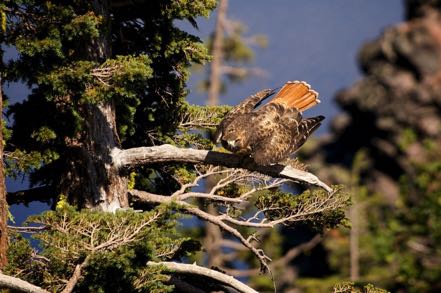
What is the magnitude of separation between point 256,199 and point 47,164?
106 inches

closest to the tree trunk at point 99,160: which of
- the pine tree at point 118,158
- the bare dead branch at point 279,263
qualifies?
the pine tree at point 118,158

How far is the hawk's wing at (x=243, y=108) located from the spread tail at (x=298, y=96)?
0.16 m

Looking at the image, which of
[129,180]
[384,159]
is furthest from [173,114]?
[384,159]

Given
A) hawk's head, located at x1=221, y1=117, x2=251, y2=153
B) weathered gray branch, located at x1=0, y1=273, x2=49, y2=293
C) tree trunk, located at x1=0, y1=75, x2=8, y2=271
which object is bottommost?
weathered gray branch, located at x1=0, y1=273, x2=49, y2=293

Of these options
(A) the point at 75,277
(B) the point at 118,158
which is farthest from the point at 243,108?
(A) the point at 75,277

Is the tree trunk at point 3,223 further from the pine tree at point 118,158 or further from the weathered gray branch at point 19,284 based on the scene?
the weathered gray branch at point 19,284

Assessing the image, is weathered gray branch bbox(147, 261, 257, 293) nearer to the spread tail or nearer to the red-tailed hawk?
the red-tailed hawk

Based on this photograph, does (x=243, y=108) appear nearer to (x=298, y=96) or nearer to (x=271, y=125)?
(x=271, y=125)

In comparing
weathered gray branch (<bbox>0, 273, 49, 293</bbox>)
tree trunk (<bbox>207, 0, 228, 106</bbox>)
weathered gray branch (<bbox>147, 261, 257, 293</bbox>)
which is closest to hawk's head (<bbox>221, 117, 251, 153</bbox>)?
weathered gray branch (<bbox>147, 261, 257, 293</bbox>)

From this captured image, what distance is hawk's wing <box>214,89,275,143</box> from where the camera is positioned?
11227 millimetres

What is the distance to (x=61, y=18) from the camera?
970 cm

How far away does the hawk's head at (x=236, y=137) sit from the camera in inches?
412

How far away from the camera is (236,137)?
414 inches

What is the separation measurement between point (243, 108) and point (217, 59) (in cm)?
1626
